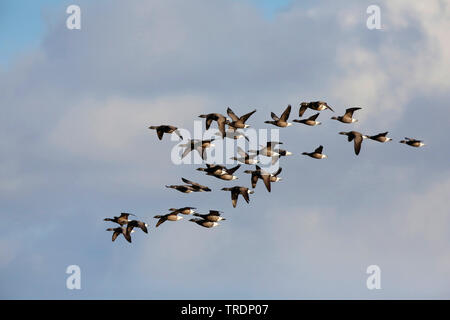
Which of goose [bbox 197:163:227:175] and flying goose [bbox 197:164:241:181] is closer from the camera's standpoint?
goose [bbox 197:163:227:175]

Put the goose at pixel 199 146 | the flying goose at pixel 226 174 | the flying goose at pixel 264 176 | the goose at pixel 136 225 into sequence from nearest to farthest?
1. the flying goose at pixel 264 176
2. the flying goose at pixel 226 174
3. the goose at pixel 199 146
4. the goose at pixel 136 225

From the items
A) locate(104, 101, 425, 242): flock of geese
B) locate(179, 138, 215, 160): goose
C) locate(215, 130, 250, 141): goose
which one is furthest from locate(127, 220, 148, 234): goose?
locate(215, 130, 250, 141): goose

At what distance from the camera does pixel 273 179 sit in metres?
78.5

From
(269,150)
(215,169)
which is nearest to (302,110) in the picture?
(269,150)

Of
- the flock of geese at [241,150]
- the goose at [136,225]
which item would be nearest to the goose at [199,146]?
the flock of geese at [241,150]

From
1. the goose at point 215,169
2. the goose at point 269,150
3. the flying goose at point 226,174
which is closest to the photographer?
the goose at point 215,169

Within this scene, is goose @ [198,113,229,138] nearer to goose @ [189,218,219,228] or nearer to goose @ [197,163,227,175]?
goose @ [197,163,227,175]

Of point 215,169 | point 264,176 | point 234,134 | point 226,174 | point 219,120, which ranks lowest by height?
point 264,176

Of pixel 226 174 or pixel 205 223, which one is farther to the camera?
pixel 205 223

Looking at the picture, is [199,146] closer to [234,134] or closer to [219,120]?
[234,134]

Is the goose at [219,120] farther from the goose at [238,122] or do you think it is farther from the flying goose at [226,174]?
the flying goose at [226,174]
